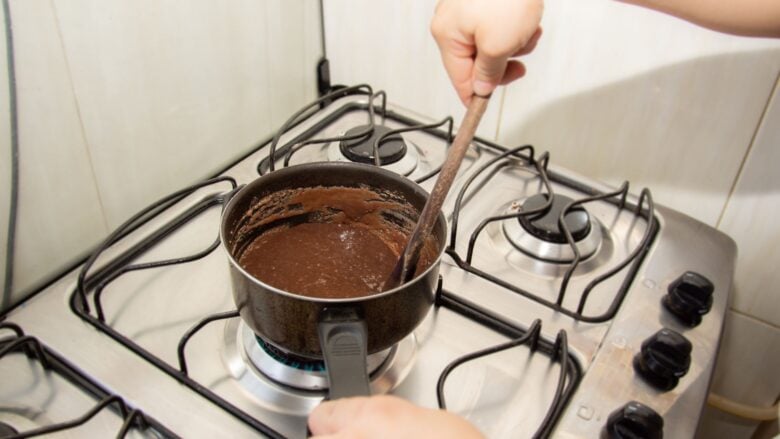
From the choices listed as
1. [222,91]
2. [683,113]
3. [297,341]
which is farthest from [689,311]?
[222,91]

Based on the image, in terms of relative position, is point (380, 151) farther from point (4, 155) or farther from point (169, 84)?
point (4, 155)

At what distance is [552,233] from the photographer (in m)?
0.65

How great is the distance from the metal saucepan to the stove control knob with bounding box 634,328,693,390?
201mm

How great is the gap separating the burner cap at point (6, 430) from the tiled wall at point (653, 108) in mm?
623

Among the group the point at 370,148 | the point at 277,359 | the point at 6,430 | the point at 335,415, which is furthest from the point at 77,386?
the point at 370,148

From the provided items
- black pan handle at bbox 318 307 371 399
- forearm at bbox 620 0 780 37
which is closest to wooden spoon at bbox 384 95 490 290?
black pan handle at bbox 318 307 371 399

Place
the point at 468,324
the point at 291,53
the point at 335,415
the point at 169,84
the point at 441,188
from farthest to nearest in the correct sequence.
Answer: the point at 291,53, the point at 169,84, the point at 468,324, the point at 441,188, the point at 335,415

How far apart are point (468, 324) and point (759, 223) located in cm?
40

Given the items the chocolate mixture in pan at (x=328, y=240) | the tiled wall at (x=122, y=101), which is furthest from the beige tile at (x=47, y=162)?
the chocolate mixture in pan at (x=328, y=240)

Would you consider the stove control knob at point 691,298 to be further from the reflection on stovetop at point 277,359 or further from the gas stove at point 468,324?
the reflection on stovetop at point 277,359

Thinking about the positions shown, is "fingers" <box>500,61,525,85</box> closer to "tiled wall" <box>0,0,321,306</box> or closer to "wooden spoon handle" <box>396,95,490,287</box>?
"wooden spoon handle" <box>396,95,490,287</box>

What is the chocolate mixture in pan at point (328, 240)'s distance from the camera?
21.7 inches

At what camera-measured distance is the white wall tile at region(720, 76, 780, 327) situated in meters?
0.69

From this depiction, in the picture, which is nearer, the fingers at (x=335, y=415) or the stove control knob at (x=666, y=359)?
the fingers at (x=335, y=415)
